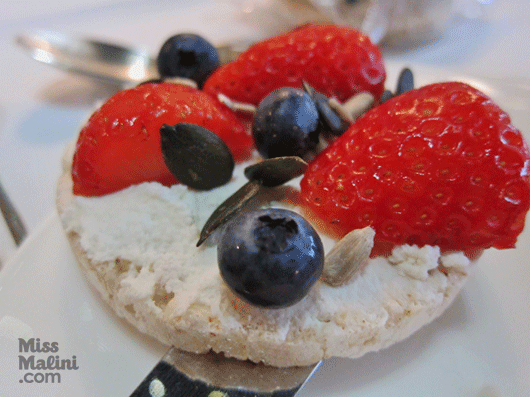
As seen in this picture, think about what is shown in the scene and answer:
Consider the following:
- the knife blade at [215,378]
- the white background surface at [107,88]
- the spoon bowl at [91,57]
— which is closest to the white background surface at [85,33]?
the white background surface at [107,88]

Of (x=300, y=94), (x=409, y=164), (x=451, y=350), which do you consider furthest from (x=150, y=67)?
(x=451, y=350)

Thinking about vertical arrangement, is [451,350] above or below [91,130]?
below

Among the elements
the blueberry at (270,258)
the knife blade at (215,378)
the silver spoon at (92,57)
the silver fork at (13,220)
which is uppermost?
the blueberry at (270,258)

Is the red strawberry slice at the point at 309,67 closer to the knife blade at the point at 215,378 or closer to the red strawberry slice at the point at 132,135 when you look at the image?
the red strawberry slice at the point at 132,135

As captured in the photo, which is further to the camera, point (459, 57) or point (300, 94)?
point (459, 57)

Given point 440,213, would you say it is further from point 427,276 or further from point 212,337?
point 212,337

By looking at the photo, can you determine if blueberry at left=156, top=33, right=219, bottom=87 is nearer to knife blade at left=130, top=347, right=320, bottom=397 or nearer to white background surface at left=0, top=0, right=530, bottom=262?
white background surface at left=0, top=0, right=530, bottom=262
